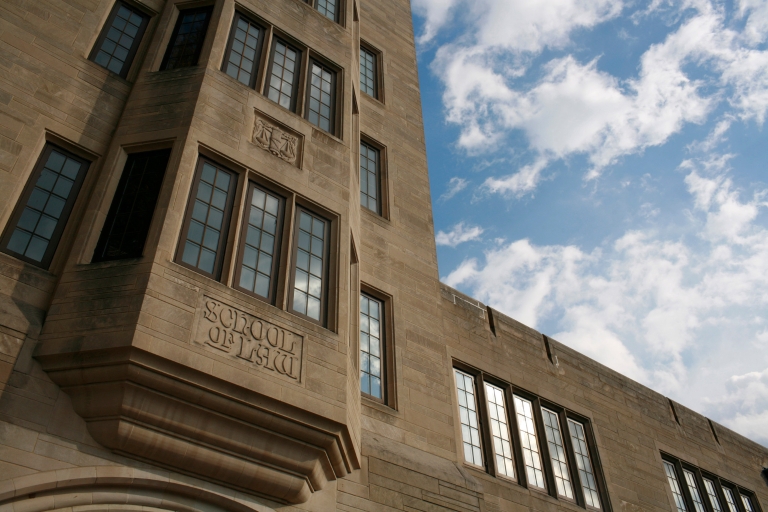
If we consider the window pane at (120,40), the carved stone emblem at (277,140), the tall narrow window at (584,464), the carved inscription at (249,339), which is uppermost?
the window pane at (120,40)

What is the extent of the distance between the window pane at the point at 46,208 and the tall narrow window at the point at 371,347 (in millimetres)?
5175

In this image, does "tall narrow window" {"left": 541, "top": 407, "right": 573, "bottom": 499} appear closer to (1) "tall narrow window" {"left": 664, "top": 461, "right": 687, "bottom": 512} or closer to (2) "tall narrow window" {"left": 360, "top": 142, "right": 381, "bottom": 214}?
(1) "tall narrow window" {"left": 664, "top": 461, "right": 687, "bottom": 512}

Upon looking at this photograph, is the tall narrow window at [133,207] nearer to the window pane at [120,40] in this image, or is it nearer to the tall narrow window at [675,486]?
the window pane at [120,40]

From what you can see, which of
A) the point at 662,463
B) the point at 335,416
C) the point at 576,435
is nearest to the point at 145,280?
the point at 335,416

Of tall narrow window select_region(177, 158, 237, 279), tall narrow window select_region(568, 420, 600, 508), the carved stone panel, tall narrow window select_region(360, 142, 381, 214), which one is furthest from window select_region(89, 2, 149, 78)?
tall narrow window select_region(568, 420, 600, 508)

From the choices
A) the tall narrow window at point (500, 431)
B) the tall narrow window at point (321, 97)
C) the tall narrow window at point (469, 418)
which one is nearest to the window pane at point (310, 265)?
the tall narrow window at point (321, 97)

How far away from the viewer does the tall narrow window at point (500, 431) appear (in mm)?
13198

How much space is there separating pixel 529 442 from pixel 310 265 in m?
6.59

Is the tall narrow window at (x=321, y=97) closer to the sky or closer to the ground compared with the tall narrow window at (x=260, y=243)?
closer to the sky

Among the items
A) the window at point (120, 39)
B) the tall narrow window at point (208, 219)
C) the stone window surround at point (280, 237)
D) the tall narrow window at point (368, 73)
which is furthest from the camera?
the tall narrow window at point (368, 73)

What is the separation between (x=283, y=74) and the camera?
1296 centimetres

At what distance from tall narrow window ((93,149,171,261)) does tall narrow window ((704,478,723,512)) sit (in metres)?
15.7

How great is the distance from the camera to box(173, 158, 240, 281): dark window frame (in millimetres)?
9039

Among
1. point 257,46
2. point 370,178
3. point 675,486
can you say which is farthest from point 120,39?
point 675,486
